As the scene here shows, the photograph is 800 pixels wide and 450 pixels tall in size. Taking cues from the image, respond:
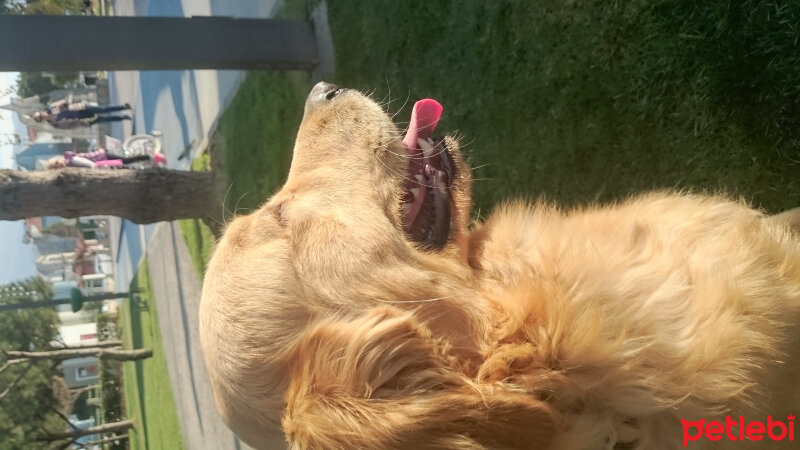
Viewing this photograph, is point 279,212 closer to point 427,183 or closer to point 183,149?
point 427,183

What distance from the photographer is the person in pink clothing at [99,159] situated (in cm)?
957

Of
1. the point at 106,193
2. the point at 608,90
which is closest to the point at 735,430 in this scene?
the point at 608,90

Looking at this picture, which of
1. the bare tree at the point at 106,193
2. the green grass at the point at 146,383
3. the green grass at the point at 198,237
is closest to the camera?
the bare tree at the point at 106,193

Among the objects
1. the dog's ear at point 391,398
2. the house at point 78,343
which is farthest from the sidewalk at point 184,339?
the dog's ear at point 391,398

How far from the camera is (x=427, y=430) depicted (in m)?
1.59

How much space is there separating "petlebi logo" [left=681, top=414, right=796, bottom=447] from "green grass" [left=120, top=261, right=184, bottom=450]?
11.6m

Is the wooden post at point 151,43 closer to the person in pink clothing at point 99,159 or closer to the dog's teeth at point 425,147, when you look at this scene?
the dog's teeth at point 425,147

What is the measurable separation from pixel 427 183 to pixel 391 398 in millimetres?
1110

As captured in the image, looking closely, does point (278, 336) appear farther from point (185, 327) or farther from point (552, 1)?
point (185, 327)

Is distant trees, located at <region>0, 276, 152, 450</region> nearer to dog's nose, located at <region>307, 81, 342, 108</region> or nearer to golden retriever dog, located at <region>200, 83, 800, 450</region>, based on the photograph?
dog's nose, located at <region>307, 81, 342, 108</region>

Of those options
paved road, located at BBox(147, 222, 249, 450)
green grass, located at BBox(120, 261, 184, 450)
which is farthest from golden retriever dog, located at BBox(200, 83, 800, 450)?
green grass, located at BBox(120, 261, 184, 450)

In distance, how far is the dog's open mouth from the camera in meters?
2.35

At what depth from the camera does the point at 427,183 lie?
2.54m

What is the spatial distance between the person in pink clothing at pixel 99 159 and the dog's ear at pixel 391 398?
29.2 feet
